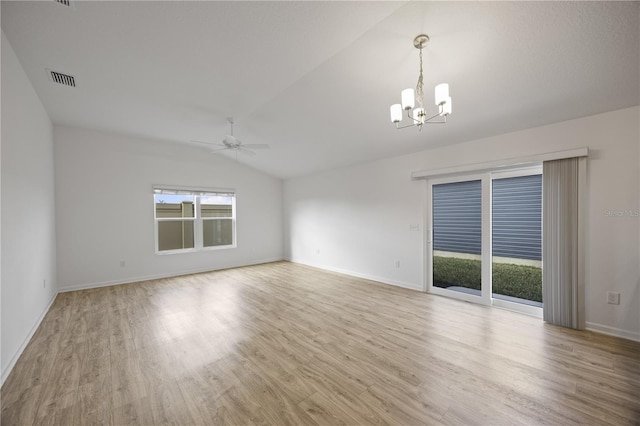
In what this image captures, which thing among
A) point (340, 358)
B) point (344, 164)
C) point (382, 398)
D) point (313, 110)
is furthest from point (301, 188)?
point (382, 398)

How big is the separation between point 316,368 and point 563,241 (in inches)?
127

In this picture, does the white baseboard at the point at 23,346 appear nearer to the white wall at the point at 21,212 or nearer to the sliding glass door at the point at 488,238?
the white wall at the point at 21,212

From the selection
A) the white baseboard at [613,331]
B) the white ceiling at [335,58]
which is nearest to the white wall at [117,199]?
the white ceiling at [335,58]

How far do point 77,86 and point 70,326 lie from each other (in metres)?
3.04

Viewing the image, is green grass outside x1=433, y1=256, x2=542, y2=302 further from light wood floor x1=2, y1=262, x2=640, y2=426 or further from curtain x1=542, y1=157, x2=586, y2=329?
light wood floor x1=2, y1=262, x2=640, y2=426

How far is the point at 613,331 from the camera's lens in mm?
2654

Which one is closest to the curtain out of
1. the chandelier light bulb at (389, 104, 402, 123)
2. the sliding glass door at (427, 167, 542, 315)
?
the sliding glass door at (427, 167, 542, 315)

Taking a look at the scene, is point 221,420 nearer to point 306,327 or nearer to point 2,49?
point 306,327

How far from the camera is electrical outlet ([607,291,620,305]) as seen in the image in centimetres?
264

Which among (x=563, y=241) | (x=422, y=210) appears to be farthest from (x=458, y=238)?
(x=563, y=241)

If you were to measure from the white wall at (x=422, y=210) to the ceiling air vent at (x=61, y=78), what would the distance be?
4525 mm

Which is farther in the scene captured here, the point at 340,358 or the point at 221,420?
the point at 340,358

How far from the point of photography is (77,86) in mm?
3123

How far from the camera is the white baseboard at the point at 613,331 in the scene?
2551 mm
